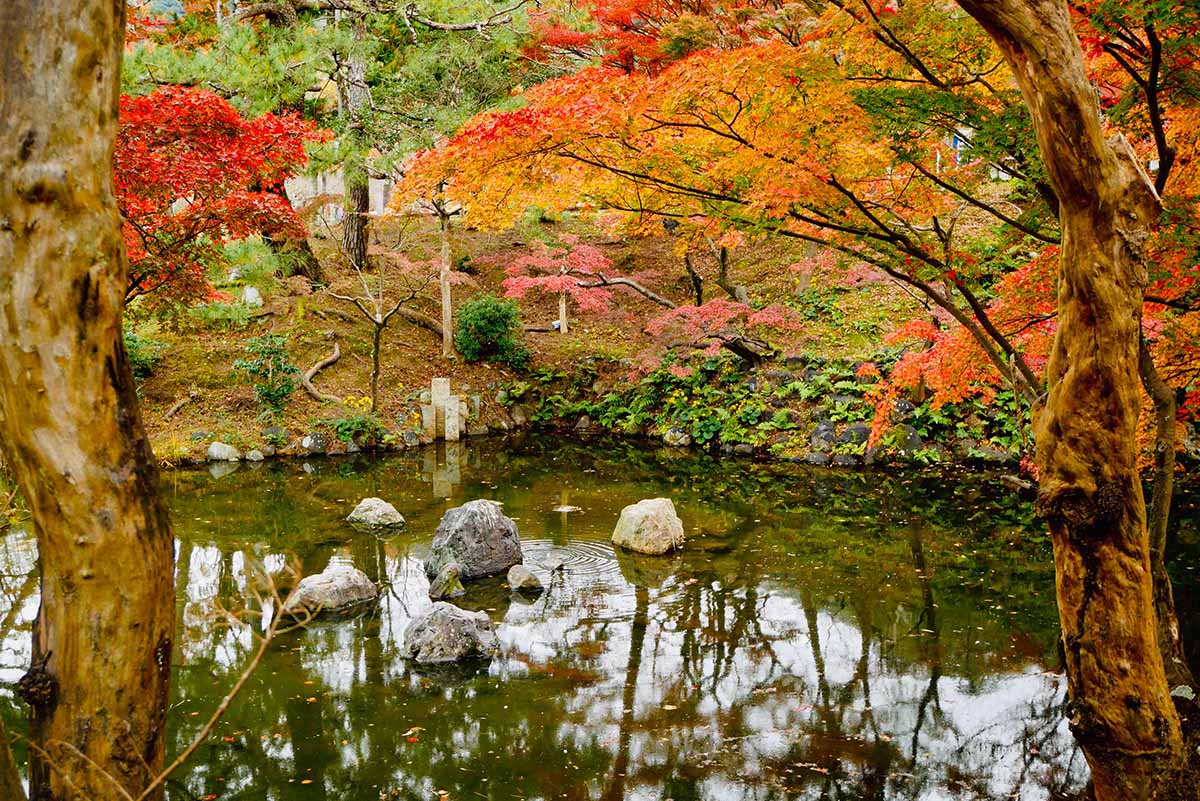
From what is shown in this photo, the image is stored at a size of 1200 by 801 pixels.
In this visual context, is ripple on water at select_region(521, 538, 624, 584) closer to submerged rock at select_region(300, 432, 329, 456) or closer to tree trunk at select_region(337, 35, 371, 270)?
submerged rock at select_region(300, 432, 329, 456)

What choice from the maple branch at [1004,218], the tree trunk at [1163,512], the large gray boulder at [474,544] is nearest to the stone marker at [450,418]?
the large gray boulder at [474,544]

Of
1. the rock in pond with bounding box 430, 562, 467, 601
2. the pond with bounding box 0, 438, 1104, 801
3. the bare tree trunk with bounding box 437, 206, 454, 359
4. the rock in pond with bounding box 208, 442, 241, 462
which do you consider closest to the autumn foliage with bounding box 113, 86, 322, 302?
the pond with bounding box 0, 438, 1104, 801

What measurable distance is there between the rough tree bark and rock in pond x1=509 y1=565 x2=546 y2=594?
4.86 meters

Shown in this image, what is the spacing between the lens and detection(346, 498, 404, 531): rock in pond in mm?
9087

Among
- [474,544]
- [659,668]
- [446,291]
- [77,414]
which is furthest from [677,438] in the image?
[77,414]

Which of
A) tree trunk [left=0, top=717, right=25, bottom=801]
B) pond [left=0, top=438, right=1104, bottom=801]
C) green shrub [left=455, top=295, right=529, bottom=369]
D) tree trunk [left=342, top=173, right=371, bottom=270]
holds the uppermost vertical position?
tree trunk [left=342, top=173, right=371, bottom=270]

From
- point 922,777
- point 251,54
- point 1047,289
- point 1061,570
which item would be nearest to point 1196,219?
point 1047,289

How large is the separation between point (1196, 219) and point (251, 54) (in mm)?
10408

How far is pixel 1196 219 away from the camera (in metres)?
4.05

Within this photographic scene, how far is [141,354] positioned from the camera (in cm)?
1329

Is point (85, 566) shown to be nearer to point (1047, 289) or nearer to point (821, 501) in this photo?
point (1047, 289)

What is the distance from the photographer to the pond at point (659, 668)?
441cm

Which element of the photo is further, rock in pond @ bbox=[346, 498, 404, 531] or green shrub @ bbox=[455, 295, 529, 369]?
green shrub @ bbox=[455, 295, 529, 369]

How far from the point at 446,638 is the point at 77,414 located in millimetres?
4122
